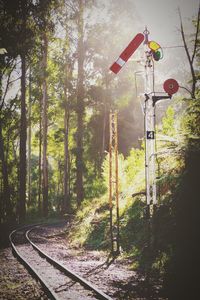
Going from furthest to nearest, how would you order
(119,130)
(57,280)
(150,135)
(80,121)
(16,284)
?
(119,130)
(80,121)
(150,135)
(57,280)
(16,284)

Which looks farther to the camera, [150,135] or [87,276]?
[150,135]

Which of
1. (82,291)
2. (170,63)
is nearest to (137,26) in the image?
(170,63)

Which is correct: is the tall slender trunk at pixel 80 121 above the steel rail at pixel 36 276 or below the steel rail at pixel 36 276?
above

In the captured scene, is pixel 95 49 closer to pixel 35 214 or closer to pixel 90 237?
pixel 35 214

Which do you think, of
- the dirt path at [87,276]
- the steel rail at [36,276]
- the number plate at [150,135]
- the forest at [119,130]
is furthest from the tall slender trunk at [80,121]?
the number plate at [150,135]

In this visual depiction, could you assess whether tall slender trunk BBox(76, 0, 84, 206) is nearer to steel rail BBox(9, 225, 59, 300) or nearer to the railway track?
steel rail BBox(9, 225, 59, 300)

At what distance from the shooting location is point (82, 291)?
278 inches

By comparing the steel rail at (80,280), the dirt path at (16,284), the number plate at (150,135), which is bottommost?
the dirt path at (16,284)

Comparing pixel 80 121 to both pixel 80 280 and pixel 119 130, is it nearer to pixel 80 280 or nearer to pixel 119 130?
pixel 119 130

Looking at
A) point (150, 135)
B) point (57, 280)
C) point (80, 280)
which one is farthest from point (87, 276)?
point (150, 135)

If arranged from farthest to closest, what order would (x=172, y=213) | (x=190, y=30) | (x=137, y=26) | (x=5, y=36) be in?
(x=137, y=26), (x=190, y=30), (x=5, y=36), (x=172, y=213)

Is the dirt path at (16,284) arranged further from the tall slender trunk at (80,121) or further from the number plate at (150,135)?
the tall slender trunk at (80,121)

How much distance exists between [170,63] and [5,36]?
31.2 m

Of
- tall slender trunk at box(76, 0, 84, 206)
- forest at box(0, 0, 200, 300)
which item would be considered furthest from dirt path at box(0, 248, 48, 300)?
tall slender trunk at box(76, 0, 84, 206)
